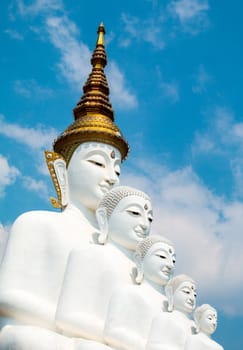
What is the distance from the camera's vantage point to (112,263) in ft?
25.8

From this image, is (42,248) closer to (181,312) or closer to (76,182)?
(76,182)

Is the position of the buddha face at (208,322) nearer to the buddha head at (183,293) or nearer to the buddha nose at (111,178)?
the buddha head at (183,293)

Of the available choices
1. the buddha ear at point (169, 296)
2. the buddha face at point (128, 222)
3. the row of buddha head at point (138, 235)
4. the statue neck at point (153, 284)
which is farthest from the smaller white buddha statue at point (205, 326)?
the buddha face at point (128, 222)

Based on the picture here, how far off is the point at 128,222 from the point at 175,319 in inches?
65.4

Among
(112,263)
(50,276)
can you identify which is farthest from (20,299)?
(112,263)

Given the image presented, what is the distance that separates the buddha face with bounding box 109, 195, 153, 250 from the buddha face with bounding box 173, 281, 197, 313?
1.14 metres

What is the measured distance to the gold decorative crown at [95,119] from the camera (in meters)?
9.78

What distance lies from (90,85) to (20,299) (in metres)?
5.32

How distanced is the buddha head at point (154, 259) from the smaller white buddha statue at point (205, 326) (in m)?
1.18

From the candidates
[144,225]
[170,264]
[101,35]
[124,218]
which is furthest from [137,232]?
[101,35]

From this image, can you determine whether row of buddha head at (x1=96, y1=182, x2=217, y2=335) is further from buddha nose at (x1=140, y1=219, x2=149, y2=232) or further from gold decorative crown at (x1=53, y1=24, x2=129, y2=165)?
gold decorative crown at (x1=53, y1=24, x2=129, y2=165)

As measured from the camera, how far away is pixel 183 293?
8789 mm

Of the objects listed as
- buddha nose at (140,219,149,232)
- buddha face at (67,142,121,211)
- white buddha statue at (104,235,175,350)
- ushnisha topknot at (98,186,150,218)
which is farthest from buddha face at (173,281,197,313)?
buddha face at (67,142,121,211)

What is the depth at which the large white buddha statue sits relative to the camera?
24.8 feet
